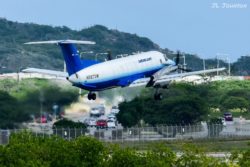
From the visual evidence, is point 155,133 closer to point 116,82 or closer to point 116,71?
point 116,71

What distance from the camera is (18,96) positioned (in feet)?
511

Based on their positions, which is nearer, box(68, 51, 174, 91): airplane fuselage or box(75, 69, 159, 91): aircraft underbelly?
box(75, 69, 159, 91): aircraft underbelly

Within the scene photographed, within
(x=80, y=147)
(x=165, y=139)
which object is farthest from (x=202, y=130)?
(x=80, y=147)

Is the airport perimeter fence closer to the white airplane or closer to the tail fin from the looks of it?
the white airplane

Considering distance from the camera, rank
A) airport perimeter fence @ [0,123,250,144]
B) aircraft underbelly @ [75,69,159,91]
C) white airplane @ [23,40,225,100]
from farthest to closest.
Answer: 1. airport perimeter fence @ [0,123,250,144]
2. white airplane @ [23,40,225,100]
3. aircraft underbelly @ [75,69,159,91]

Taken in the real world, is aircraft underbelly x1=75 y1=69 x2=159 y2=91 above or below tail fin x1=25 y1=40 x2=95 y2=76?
below

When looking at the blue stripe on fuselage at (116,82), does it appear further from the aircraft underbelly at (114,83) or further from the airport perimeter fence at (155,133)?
the airport perimeter fence at (155,133)

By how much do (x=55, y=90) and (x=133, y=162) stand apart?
130 ft

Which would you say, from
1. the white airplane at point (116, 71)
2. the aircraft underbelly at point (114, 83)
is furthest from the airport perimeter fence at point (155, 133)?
the aircraft underbelly at point (114, 83)

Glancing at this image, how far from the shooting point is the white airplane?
147500mm

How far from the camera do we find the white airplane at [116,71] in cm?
14750

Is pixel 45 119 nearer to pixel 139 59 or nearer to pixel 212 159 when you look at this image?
pixel 139 59

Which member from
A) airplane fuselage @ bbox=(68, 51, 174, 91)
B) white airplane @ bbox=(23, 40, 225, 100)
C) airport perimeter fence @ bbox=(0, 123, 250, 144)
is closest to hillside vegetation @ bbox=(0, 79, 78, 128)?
white airplane @ bbox=(23, 40, 225, 100)

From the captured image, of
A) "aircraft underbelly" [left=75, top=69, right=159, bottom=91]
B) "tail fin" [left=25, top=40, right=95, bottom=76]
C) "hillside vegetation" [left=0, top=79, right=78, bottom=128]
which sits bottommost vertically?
"hillside vegetation" [left=0, top=79, right=78, bottom=128]
